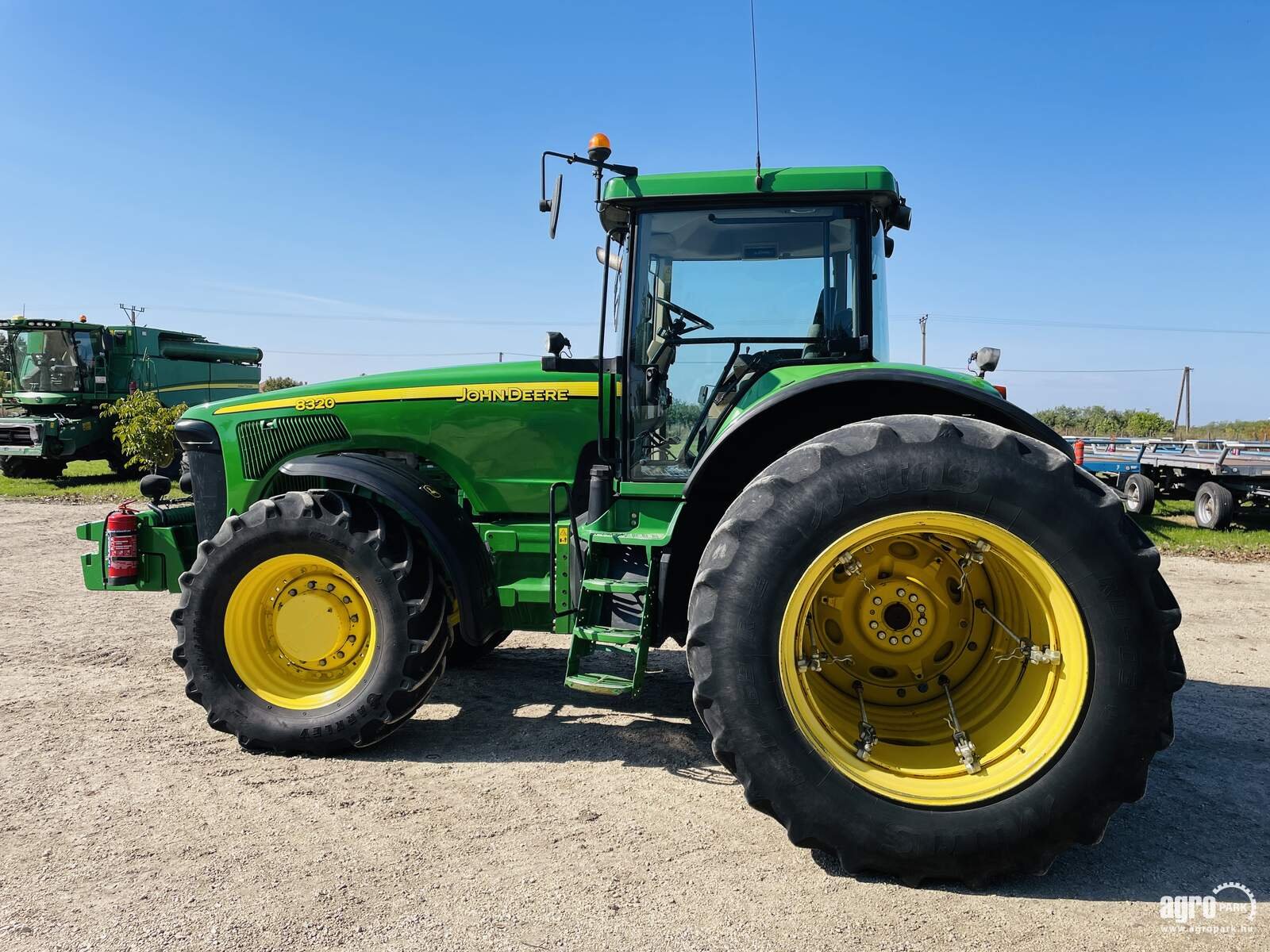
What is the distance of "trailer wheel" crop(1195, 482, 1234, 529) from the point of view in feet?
35.2

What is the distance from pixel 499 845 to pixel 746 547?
1285mm

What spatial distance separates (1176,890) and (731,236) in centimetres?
274

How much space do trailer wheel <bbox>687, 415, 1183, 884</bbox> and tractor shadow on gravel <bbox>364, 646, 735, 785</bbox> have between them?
83 cm

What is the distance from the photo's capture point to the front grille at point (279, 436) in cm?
→ 393

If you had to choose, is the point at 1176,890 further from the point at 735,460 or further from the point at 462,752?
the point at 462,752

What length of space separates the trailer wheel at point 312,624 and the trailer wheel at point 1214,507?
1123 centimetres

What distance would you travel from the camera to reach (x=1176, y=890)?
2445mm

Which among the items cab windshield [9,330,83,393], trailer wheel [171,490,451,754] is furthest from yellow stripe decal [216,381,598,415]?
cab windshield [9,330,83,393]

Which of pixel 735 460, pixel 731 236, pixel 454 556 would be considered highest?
pixel 731 236

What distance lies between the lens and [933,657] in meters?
2.99

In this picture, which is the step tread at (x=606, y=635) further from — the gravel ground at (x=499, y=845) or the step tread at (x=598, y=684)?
the gravel ground at (x=499, y=845)

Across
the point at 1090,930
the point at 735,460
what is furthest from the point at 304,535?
the point at 1090,930

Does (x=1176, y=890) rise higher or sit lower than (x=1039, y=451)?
lower

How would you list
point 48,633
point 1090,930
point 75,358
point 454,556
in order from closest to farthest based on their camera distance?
point 1090,930 < point 454,556 < point 48,633 < point 75,358
